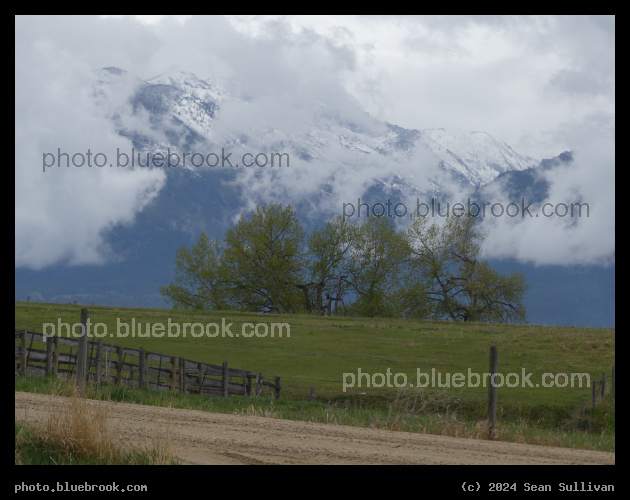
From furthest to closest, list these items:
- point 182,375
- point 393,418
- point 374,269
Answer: point 374,269 < point 182,375 < point 393,418

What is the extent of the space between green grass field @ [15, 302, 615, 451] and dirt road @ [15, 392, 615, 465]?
8.33 m

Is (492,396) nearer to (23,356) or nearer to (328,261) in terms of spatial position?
(23,356)

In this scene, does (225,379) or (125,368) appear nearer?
(125,368)

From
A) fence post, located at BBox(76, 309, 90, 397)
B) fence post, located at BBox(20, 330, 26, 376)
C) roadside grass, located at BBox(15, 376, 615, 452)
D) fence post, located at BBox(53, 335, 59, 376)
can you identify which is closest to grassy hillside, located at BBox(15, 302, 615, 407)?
roadside grass, located at BBox(15, 376, 615, 452)

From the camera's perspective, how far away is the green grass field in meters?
27.1

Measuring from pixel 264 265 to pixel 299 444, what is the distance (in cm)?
6306

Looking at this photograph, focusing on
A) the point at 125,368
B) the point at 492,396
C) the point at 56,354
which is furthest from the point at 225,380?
the point at 492,396

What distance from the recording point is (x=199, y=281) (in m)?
78.8

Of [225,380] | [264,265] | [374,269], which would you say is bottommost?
[225,380]

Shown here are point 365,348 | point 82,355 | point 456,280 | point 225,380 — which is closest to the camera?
point 82,355
